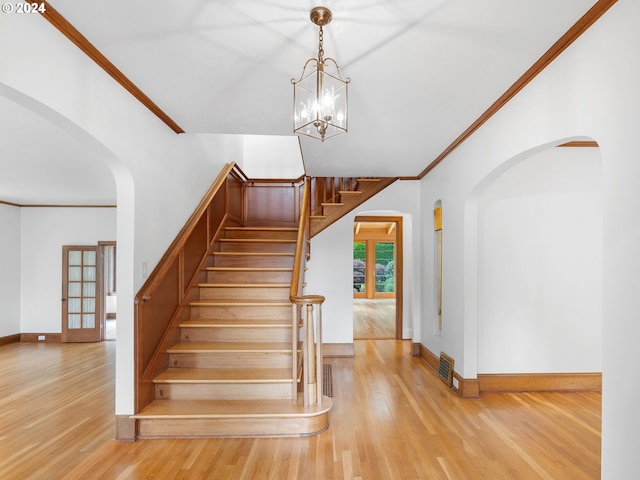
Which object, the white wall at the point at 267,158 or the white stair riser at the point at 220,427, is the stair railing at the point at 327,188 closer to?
the white wall at the point at 267,158

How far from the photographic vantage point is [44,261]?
6.81m

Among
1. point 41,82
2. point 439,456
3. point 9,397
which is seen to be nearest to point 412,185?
point 439,456

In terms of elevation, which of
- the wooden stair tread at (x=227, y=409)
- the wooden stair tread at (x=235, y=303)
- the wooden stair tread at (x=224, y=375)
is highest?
the wooden stair tread at (x=235, y=303)

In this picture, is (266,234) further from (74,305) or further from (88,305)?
A: (74,305)

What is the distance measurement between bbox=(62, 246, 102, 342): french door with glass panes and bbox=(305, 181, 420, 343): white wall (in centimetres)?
431

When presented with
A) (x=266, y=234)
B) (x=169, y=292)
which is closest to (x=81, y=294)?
(x=266, y=234)

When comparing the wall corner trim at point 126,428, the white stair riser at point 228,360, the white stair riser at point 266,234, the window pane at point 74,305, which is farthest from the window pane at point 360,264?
the wall corner trim at point 126,428

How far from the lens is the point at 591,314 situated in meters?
3.90

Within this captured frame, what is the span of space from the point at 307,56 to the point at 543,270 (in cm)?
338

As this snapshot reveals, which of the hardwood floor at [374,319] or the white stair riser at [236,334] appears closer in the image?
the white stair riser at [236,334]

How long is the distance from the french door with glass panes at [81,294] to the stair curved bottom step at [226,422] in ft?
15.9

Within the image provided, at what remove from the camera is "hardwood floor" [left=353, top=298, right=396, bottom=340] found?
6797 mm

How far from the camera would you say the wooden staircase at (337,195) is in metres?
5.32

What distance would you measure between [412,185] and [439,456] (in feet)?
12.4
